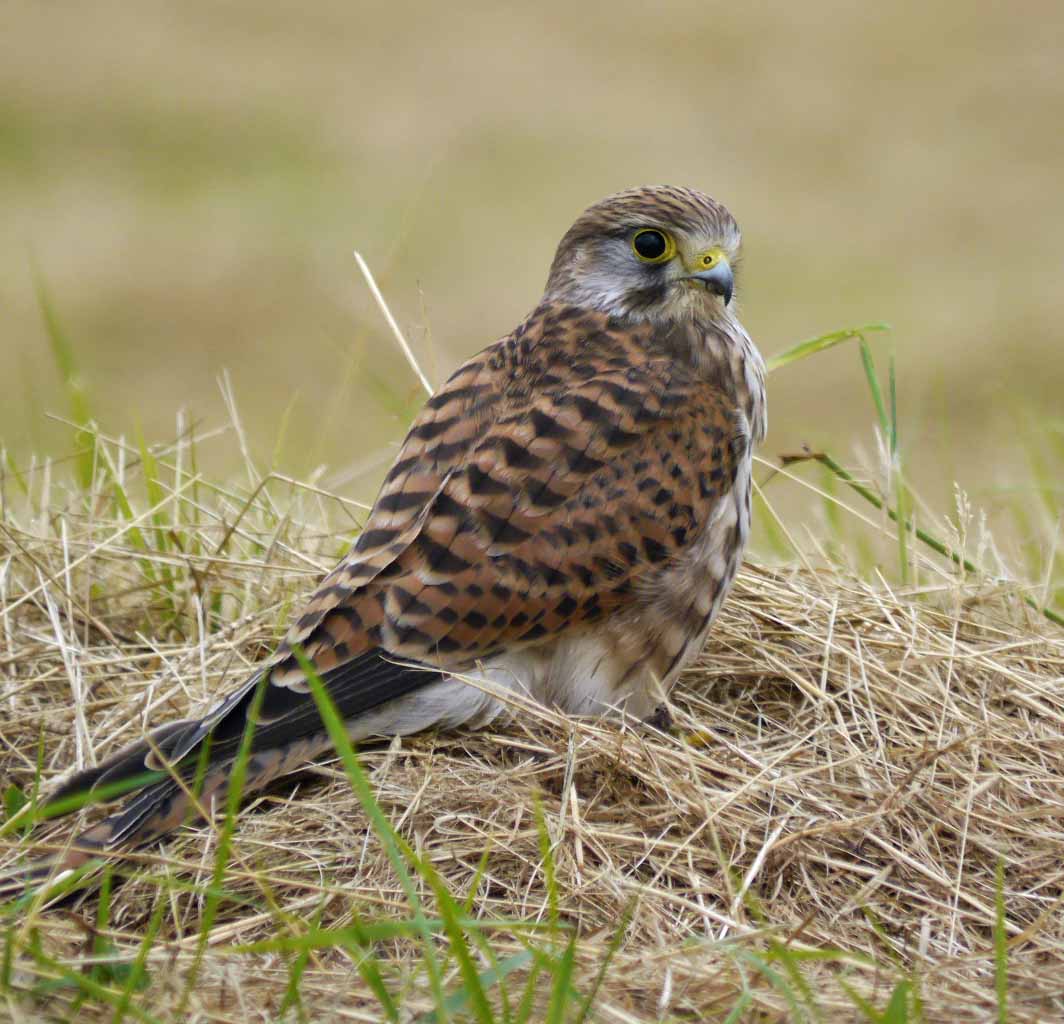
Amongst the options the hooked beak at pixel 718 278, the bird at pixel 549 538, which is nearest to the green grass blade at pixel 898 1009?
the bird at pixel 549 538

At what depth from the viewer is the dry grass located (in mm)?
2270

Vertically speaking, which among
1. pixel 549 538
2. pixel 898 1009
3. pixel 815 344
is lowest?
pixel 898 1009

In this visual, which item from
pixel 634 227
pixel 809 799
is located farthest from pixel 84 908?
pixel 634 227

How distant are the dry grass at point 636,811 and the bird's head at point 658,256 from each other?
0.68 meters

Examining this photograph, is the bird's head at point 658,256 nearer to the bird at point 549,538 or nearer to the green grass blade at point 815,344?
the bird at point 549,538

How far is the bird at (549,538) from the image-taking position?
284 centimetres

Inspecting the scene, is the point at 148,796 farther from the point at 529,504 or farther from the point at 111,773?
the point at 529,504

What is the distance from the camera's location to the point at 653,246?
3.44m

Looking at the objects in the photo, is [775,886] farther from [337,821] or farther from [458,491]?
[458,491]

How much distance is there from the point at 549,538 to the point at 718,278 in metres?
0.78

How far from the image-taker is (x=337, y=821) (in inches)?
109

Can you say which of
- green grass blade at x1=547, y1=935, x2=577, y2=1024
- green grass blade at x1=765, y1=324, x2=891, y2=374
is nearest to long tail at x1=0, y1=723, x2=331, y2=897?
green grass blade at x1=547, y1=935, x2=577, y2=1024

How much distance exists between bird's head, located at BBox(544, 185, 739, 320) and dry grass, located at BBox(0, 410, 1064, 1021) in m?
0.68

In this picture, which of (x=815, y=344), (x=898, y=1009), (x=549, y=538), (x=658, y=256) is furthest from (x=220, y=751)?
(x=815, y=344)
